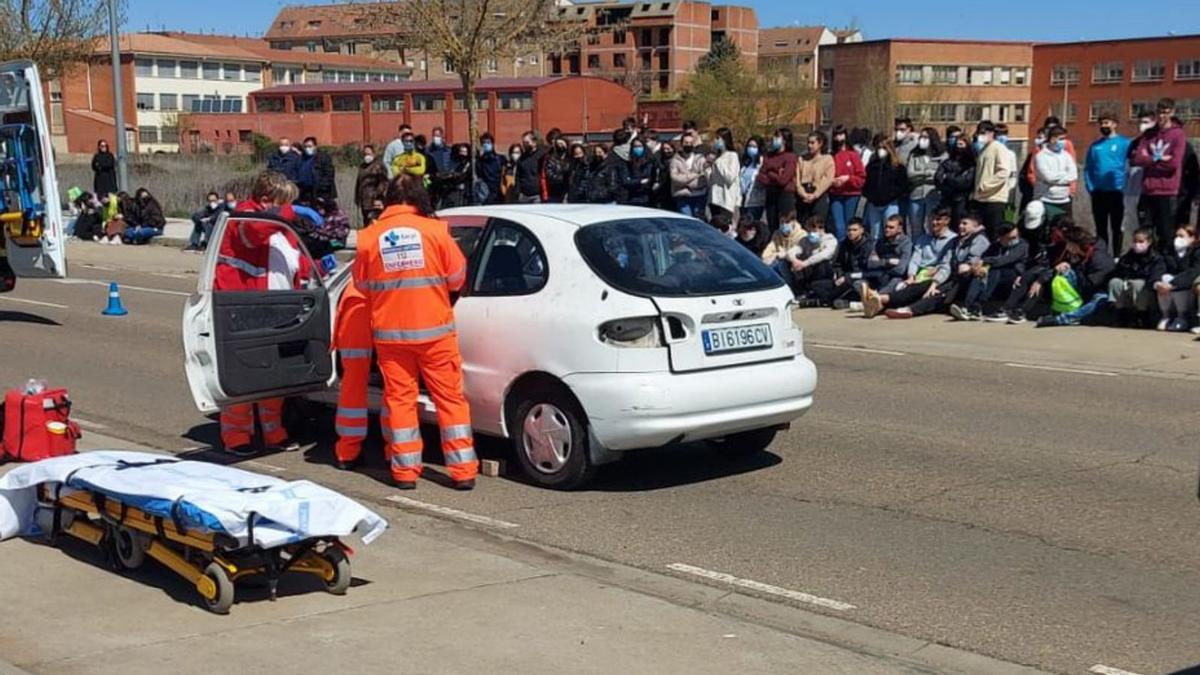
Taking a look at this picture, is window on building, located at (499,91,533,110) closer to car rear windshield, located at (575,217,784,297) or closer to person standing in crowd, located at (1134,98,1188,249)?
person standing in crowd, located at (1134,98,1188,249)

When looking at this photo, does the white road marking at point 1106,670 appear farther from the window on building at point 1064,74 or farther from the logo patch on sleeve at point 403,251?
the window on building at point 1064,74

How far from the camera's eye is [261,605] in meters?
5.96

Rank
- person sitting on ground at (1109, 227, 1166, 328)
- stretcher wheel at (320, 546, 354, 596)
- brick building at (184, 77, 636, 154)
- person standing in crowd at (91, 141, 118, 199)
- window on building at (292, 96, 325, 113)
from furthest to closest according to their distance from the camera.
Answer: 1. window on building at (292, 96, 325, 113)
2. brick building at (184, 77, 636, 154)
3. person standing in crowd at (91, 141, 118, 199)
4. person sitting on ground at (1109, 227, 1166, 328)
5. stretcher wheel at (320, 546, 354, 596)

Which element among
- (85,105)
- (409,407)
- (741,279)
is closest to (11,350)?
(409,407)

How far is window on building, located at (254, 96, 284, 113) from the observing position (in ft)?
326

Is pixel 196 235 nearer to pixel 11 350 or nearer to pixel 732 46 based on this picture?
pixel 11 350

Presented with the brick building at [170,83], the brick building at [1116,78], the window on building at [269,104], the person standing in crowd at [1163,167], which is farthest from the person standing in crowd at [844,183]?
the window on building at [269,104]

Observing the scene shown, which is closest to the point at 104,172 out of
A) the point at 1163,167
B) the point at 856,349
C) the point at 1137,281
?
the point at 856,349

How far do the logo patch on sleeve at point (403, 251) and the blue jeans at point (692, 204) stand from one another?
11.8 meters

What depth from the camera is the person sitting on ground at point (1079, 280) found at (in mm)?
14883

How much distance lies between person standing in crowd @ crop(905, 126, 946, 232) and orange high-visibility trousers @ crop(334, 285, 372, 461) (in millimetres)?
10726

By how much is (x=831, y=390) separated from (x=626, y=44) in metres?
114

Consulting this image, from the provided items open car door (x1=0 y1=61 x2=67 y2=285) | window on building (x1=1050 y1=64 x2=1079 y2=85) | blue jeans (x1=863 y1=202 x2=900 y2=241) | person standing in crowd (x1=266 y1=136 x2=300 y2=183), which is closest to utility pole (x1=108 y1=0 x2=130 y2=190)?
person standing in crowd (x1=266 y1=136 x2=300 y2=183)

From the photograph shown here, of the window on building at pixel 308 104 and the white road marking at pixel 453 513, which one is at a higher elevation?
the window on building at pixel 308 104
